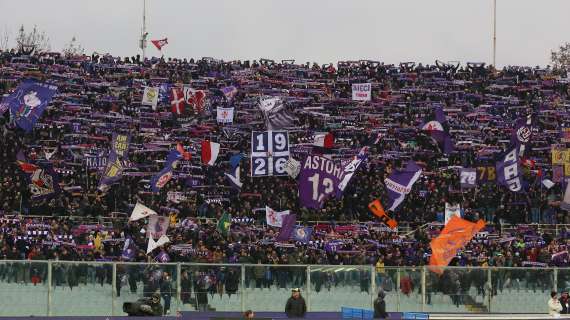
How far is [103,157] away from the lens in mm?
57750

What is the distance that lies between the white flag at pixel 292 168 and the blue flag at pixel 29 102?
10.7 m

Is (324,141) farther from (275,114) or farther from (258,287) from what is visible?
(258,287)

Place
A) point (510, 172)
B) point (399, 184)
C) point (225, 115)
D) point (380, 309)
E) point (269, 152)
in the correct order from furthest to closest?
point (225, 115), point (510, 172), point (269, 152), point (399, 184), point (380, 309)

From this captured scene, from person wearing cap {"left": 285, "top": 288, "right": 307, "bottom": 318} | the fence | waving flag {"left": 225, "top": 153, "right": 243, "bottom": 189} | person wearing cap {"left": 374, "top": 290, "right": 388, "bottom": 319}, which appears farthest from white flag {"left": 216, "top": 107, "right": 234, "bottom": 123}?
person wearing cap {"left": 374, "top": 290, "right": 388, "bottom": 319}

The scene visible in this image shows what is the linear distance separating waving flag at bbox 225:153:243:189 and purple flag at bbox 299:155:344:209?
3.29m

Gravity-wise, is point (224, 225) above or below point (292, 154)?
below

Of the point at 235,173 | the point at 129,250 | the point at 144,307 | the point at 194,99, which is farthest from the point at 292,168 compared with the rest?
the point at 144,307

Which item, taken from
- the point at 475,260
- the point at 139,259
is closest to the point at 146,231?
the point at 139,259

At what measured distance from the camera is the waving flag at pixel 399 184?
57.5 meters

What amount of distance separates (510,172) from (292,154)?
9.97 m

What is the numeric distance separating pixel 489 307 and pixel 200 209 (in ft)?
66.6

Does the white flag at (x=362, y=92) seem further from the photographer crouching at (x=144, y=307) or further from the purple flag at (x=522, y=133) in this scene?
the photographer crouching at (x=144, y=307)

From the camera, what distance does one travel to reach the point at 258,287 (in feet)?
124

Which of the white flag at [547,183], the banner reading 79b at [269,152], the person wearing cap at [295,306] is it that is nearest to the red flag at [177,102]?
the banner reading 79b at [269,152]
